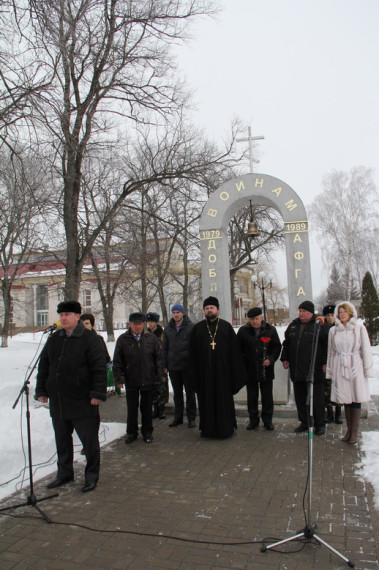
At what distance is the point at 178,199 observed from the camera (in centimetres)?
2069

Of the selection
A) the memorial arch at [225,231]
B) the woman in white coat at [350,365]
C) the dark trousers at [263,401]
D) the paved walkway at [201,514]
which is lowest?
the paved walkway at [201,514]

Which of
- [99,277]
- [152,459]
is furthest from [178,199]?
[152,459]

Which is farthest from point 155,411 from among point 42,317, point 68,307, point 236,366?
point 42,317

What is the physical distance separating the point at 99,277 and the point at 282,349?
19.3 meters

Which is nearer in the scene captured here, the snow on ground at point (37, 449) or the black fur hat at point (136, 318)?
the snow on ground at point (37, 449)

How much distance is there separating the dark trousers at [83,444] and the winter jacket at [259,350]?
2.67 meters

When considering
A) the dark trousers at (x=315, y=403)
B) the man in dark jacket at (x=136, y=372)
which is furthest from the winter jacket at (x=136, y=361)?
the dark trousers at (x=315, y=403)

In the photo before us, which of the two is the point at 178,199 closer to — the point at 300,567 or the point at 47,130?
the point at 47,130

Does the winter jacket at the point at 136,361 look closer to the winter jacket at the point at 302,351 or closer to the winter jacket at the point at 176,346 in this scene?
the winter jacket at the point at 176,346

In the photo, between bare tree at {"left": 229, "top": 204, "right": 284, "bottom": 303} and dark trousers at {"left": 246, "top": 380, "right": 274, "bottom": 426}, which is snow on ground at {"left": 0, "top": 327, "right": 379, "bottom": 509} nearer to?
dark trousers at {"left": 246, "top": 380, "right": 274, "bottom": 426}

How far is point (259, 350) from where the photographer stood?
6598 mm

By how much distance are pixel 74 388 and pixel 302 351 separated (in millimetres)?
3306

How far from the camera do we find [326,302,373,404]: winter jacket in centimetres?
569

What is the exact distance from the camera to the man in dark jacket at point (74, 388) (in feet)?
15.1
